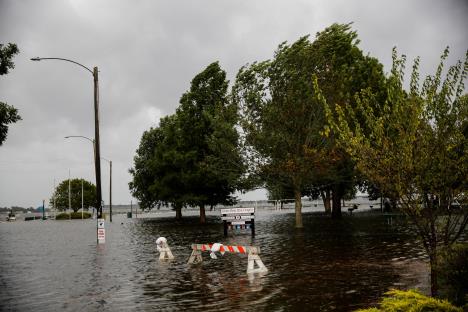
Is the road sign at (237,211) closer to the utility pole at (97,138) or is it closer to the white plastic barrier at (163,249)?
the utility pole at (97,138)

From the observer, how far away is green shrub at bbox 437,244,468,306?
7.59 meters

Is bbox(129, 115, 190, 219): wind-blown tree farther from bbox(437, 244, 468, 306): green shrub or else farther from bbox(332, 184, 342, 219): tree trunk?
bbox(437, 244, 468, 306): green shrub

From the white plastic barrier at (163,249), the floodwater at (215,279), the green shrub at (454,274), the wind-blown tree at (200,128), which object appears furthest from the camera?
the wind-blown tree at (200,128)

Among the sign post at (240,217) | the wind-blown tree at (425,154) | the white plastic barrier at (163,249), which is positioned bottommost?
the white plastic barrier at (163,249)

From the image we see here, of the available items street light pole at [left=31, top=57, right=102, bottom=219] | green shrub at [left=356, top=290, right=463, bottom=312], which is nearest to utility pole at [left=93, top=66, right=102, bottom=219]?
street light pole at [left=31, top=57, right=102, bottom=219]

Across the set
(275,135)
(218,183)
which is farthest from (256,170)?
(218,183)

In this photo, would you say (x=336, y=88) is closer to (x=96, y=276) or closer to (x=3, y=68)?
(x=3, y=68)

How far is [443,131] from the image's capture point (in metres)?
9.23

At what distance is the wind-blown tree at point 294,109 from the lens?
31.5 metres

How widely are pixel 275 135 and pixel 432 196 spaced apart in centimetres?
2255

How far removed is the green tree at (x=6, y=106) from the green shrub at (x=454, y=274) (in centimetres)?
2218

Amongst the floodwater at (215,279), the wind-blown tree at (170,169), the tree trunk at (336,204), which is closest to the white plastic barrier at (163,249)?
the floodwater at (215,279)

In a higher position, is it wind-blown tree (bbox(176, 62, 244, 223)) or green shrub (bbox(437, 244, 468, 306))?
wind-blown tree (bbox(176, 62, 244, 223))

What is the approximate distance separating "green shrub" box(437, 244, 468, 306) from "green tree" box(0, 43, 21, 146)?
2218cm
